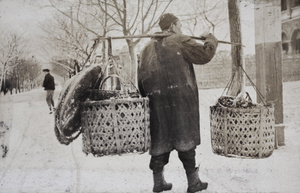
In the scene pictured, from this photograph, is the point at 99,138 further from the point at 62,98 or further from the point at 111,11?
the point at 111,11

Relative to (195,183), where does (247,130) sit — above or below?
above

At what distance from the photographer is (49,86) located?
3.28 metres

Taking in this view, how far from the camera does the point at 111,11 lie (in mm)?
3305

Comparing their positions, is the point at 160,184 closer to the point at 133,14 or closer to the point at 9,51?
the point at 133,14

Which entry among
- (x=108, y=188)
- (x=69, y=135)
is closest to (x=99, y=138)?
(x=69, y=135)

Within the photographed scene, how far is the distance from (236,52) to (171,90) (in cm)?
97

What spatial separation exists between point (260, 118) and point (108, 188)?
1.78 m

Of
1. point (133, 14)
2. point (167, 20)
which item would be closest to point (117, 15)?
point (133, 14)

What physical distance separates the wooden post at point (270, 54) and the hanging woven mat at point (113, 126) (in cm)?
161

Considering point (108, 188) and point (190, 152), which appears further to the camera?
point (108, 188)

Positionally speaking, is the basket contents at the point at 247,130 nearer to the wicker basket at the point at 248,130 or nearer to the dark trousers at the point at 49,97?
the wicker basket at the point at 248,130

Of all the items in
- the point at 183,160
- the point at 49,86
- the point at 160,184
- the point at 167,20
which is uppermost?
the point at 167,20

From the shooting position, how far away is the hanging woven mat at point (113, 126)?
7.45 ft

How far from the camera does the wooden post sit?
10.4 feet
